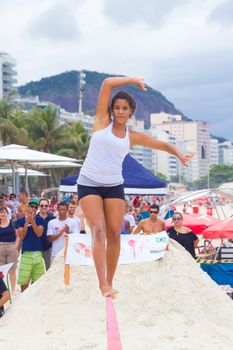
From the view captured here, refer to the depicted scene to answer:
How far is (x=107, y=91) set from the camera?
4973 mm

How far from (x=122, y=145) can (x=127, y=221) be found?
7.80 meters

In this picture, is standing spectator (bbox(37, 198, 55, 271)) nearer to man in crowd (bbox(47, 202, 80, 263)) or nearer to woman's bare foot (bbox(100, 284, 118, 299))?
man in crowd (bbox(47, 202, 80, 263))

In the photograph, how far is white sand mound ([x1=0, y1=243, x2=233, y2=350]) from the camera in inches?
303

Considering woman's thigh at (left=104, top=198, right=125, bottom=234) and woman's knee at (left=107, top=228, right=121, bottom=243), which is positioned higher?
woman's thigh at (left=104, top=198, right=125, bottom=234)

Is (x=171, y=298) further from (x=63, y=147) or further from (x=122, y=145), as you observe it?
(x=63, y=147)

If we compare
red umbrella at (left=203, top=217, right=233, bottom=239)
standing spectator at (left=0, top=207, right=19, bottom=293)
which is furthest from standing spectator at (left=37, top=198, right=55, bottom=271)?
red umbrella at (left=203, top=217, right=233, bottom=239)

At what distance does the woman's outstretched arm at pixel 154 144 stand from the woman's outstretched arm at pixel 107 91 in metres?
0.27

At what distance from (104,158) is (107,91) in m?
0.50

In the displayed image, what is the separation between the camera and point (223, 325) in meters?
8.66

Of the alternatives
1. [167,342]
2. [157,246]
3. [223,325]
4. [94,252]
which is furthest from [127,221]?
[94,252]

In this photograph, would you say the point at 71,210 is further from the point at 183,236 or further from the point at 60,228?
the point at 183,236

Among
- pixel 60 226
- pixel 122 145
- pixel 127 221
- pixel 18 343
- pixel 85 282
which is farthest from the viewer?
pixel 127 221

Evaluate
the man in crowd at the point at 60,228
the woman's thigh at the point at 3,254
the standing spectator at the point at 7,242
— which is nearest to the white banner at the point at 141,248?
the man in crowd at the point at 60,228

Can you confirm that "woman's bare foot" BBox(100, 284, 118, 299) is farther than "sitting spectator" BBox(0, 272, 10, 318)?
No
